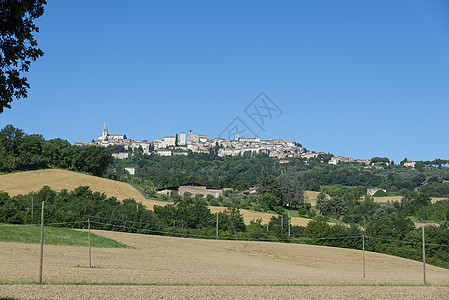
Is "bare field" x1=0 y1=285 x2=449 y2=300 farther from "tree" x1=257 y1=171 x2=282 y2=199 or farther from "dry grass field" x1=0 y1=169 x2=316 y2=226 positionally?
"tree" x1=257 y1=171 x2=282 y2=199

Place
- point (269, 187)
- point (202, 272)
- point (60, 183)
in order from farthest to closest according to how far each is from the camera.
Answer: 1. point (269, 187)
2. point (60, 183)
3. point (202, 272)

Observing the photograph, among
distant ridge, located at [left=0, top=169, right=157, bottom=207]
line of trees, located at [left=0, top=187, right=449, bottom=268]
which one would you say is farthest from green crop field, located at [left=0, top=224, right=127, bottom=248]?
distant ridge, located at [left=0, top=169, right=157, bottom=207]

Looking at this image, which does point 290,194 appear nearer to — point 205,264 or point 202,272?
point 205,264

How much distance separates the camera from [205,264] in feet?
153

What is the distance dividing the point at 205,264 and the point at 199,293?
76.3 feet

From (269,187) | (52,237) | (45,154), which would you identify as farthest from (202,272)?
(45,154)

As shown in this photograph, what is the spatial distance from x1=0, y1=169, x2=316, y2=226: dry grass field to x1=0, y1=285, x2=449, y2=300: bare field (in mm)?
67951

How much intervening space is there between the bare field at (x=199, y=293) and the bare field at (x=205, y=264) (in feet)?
11.1

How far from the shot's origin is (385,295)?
26125 millimetres

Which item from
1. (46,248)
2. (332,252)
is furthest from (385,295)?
(332,252)

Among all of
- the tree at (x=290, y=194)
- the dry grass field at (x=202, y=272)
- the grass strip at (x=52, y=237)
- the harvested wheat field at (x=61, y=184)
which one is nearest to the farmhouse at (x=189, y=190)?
the harvested wheat field at (x=61, y=184)

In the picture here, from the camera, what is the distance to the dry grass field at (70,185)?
102m

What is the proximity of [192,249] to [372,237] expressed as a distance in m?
34.8

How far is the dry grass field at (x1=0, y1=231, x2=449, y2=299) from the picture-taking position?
941 inches
